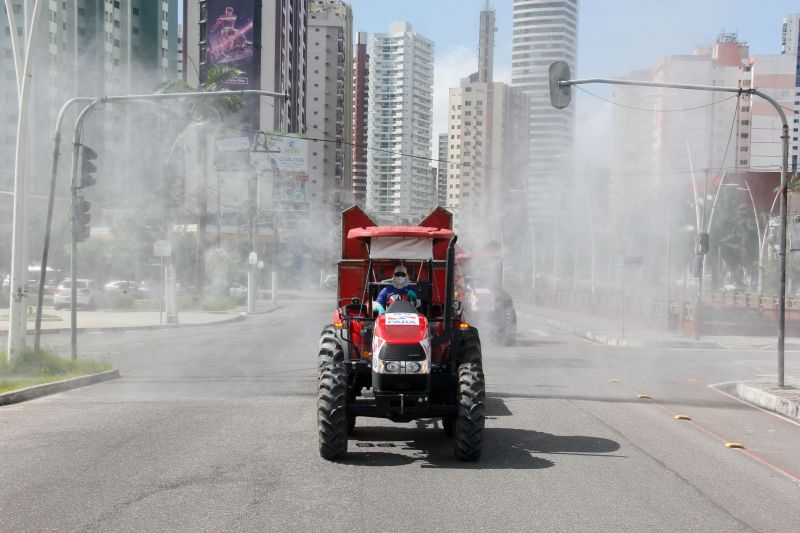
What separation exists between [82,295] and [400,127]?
31200 mm

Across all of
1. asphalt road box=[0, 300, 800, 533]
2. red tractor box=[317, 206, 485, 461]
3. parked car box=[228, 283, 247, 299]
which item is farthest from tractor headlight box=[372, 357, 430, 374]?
parked car box=[228, 283, 247, 299]

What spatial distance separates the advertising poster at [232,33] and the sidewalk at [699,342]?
2281 inches

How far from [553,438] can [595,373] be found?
9420 mm

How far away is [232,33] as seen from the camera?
97375mm

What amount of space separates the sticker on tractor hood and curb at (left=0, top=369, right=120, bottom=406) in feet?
25.0

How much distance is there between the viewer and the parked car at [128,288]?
48469mm

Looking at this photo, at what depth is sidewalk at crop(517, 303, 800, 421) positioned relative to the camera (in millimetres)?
15281

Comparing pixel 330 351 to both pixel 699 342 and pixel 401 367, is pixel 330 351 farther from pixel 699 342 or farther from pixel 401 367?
pixel 699 342

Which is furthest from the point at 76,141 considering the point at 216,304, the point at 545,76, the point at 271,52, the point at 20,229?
the point at 271,52

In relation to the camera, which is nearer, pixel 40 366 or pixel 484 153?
pixel 40 366

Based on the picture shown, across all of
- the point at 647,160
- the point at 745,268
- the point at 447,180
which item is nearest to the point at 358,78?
the point at 745,268

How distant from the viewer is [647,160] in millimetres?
27781

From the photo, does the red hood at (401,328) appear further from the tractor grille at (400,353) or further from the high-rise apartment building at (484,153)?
the high-rise apartment building at (484,153)

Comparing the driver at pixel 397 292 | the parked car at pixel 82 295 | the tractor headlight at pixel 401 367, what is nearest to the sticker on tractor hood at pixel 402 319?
the tractor headlight at pixel 401 367
